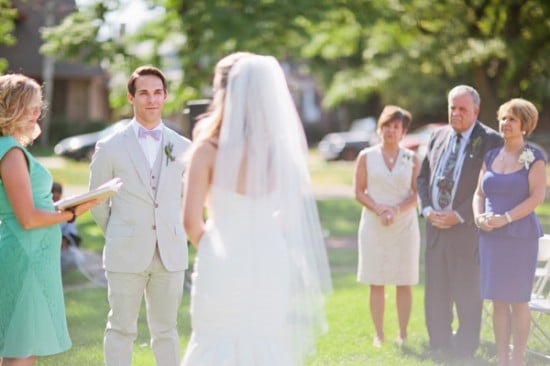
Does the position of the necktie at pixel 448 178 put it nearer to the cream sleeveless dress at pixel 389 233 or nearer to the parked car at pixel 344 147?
the cream sleeveless dress at pixel 389 233

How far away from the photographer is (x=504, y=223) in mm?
6848

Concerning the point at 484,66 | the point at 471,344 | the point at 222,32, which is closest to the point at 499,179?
the point at 471,344

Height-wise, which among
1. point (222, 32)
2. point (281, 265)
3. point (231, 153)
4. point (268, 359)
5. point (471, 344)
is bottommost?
point (471, 344)

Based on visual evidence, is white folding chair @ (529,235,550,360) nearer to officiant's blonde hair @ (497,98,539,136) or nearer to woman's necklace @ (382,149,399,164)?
officiant's blonde hair @ (497,98,539,136)

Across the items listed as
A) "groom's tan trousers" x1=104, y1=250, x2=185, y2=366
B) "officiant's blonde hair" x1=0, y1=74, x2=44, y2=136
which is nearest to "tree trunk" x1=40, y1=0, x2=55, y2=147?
"groom's tan trousers" x1=104, y1=250, x2=185, y2=366

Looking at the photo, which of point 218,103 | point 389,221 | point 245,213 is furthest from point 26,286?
point 389,221

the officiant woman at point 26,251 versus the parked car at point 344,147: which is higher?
the officiant woman at point 26,251

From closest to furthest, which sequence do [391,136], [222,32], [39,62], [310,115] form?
[391,136] < [222,32] < [39,62] < [310,115]

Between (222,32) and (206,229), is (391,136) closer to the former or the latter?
(206,229)

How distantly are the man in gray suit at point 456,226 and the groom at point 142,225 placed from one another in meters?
2.74

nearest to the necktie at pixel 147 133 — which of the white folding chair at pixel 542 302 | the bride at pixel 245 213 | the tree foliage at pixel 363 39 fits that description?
the bride at pixel 245 213

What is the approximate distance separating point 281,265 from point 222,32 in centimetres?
1579

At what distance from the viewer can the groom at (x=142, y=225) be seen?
6.00 m

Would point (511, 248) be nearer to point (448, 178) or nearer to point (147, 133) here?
point (448, 178)
